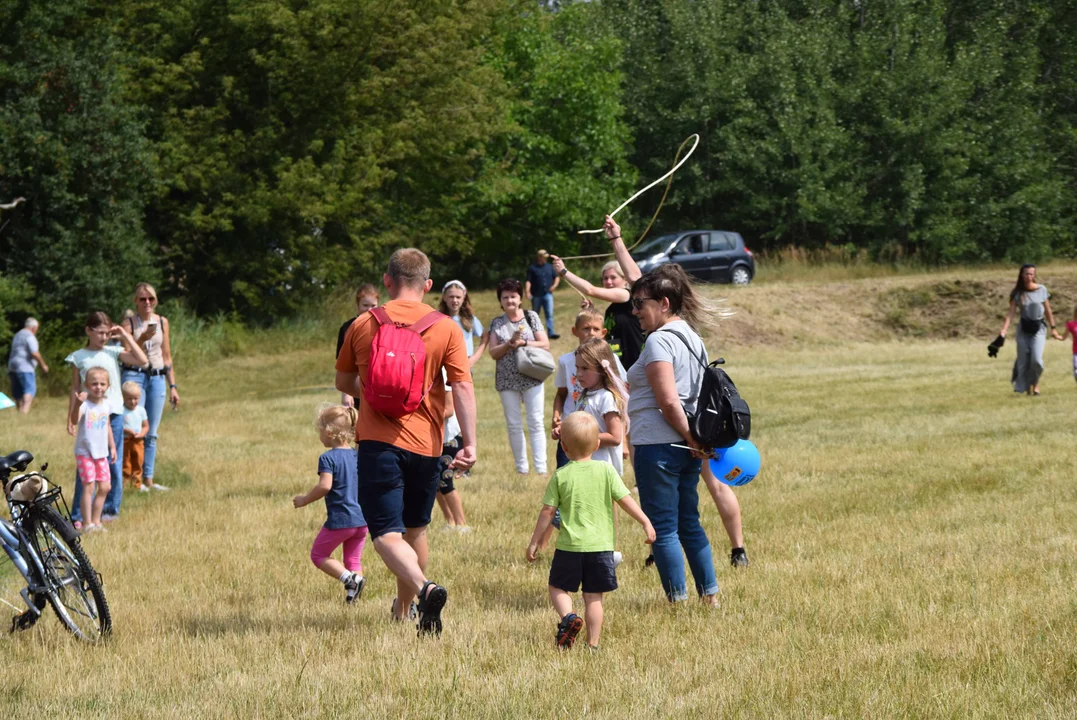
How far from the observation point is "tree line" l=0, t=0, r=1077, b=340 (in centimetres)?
2712

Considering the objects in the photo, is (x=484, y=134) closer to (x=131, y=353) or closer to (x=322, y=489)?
(x=131, y=353)

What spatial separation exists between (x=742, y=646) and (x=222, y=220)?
1097 inches

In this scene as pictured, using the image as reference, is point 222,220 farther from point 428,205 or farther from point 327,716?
point 327,716

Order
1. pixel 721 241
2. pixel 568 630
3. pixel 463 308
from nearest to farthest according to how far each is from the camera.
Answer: pixel 568 630, pixel 463 308, pixel 721 241

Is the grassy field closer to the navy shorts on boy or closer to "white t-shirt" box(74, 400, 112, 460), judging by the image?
the navy shorts on boy

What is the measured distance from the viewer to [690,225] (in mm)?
48094

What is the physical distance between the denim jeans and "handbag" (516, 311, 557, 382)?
22cm

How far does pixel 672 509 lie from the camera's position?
636 cm

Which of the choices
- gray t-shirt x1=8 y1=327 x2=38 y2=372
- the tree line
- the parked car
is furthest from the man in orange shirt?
the parked car

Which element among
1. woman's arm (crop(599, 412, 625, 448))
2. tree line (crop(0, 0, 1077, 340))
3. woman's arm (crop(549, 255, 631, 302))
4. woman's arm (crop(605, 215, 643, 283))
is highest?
tree line (crop(0, 0, 1077, 340))

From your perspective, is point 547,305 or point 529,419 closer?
point 529,419

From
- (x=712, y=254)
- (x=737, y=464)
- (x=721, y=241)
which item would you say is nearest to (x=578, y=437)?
(x=737, y=464)

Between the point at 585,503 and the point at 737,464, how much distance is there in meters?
1.94

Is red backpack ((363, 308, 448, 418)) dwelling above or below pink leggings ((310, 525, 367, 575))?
above
